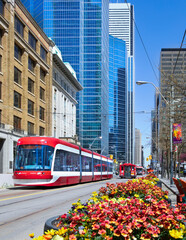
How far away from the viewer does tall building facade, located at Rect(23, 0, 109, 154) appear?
127 m

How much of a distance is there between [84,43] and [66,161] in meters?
111

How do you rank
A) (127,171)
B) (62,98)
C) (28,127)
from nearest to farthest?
(28,127) → (127,171) → (62,98)

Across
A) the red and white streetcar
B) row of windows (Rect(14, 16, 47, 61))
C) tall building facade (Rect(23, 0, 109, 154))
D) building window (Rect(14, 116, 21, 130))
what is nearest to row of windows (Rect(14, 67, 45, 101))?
building window (Rect(14, 116, 21, 130))

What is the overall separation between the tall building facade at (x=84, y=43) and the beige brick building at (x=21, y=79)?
72.7 meters

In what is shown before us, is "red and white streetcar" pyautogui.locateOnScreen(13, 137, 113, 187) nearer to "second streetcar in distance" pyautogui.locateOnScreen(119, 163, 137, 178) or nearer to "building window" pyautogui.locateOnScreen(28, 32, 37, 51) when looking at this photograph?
"building window" pyautogui.locateOnScreen(28, 32, 37, 51)

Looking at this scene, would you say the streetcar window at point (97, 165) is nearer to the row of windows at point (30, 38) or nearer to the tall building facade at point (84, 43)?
the row of windows at point (30, 38)

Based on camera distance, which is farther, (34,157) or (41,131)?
(41,131)

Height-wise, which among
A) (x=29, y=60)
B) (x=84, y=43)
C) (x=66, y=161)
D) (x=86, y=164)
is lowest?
(x=86, y=164)

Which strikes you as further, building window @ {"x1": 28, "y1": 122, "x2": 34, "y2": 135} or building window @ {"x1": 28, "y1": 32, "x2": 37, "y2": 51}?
building window @ {"x1": 28, "y1": 32, "x2": 37, "y2": 51}

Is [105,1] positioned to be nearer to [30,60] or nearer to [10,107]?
[30,60]

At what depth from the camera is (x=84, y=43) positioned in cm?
13125

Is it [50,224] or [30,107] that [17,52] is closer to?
[30,107]

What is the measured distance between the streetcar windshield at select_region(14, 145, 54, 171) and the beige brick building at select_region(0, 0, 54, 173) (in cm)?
1633

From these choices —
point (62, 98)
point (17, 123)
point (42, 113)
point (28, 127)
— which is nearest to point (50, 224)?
point (17, 123)
